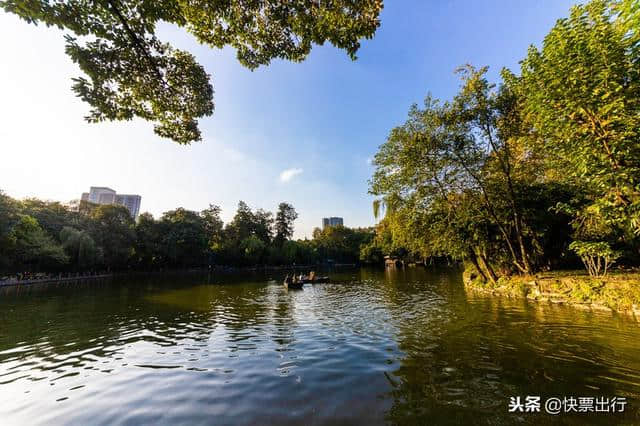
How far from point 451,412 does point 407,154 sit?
15.2 meters

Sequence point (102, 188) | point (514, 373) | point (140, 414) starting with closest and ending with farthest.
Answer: point (140, 414) → point (514, 373) → point (102, 188)

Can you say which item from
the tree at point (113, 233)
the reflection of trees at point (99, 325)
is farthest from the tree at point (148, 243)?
the reflection of trees at point (99, 325)

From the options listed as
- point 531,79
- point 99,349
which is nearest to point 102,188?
point 99,349

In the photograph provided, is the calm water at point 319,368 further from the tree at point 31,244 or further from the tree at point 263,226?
the tree at point 263,226

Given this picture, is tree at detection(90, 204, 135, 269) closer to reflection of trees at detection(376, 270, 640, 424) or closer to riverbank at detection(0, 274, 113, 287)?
riverbank at detection(0, 274, 113, 287)

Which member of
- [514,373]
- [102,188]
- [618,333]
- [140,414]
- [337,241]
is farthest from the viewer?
[102,188]

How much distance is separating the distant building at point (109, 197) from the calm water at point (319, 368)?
14281 centimetres

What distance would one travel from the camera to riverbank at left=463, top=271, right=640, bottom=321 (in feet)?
35.3

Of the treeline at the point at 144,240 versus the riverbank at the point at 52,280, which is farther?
the treeline at the point at 144,240

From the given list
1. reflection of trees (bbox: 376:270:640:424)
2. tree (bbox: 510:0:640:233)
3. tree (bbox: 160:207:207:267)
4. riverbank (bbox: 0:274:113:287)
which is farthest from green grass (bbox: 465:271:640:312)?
tree (bbox: 160:207:207:267)

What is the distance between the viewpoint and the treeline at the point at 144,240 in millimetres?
33188

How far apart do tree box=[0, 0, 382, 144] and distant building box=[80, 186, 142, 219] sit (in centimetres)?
14675

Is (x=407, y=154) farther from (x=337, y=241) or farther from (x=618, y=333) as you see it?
(x=337, y=241)

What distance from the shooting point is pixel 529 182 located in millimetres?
17906
